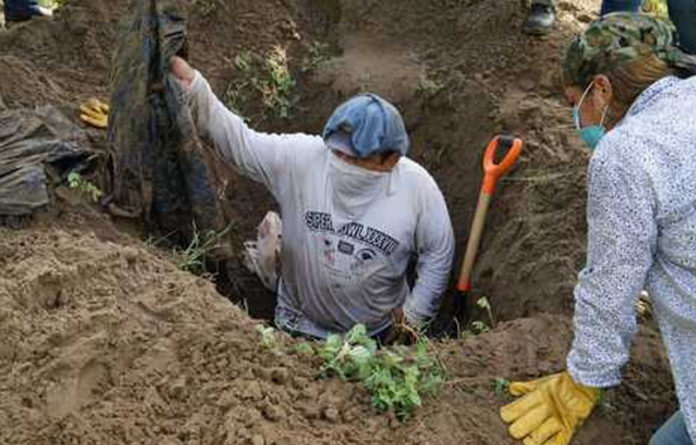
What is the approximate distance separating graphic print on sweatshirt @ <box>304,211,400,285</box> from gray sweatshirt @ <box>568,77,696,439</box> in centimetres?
184

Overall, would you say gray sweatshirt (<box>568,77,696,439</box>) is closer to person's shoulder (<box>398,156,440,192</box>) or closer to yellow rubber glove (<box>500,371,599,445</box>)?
yellow rubber glove (<box>500,371,599,445</box>)

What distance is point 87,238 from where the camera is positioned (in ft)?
10.5

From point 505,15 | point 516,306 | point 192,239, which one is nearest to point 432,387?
point 516,306

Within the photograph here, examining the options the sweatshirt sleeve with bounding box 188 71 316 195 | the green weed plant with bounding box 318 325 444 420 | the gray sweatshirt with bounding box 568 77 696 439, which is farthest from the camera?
the sweatshirt sleeve with bounding box 188 71 316 195

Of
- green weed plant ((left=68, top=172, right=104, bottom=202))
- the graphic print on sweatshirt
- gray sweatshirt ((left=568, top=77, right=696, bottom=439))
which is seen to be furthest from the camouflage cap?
green weed plant ((left=68, top=172, right=104, bottom=202))

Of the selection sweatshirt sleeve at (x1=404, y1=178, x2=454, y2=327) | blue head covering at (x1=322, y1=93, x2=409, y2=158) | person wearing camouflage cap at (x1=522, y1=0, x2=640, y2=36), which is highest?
person wearing camouflage cap at (x1=522, y1=0, x2=640, y2=36)

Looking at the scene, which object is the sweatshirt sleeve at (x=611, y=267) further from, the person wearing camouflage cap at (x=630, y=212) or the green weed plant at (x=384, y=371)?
the green weed plant at (x=384, y=371)

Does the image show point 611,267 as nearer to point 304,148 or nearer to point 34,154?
point 304,148

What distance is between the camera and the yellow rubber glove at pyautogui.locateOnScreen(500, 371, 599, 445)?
254 centimetres

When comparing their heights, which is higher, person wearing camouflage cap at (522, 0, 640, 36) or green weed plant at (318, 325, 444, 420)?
person wearing camouflage cap at (522, 0, 640, 36)

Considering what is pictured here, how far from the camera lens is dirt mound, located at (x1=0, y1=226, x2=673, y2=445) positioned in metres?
2.45

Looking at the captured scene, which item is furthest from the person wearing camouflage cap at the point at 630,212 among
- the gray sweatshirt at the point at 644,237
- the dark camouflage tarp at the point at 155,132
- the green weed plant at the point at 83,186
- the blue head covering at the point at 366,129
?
the green weed plant at the point at 83,186

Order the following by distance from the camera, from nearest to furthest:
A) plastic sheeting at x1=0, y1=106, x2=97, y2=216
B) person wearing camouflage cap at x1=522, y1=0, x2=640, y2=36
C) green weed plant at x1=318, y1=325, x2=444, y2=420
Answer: green weed plant at x1=318, y1=325, x2=444, y2=420
plastic sheeting at x1=0, y1=106, x2=97, y2=216
person wearing camouflage cap at x1=522, y1=0, x2=640, y2=36

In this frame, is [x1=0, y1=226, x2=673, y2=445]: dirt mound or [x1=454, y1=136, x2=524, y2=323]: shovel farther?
[x1=454, y1=136, x2=524, y2=323]: shovel
